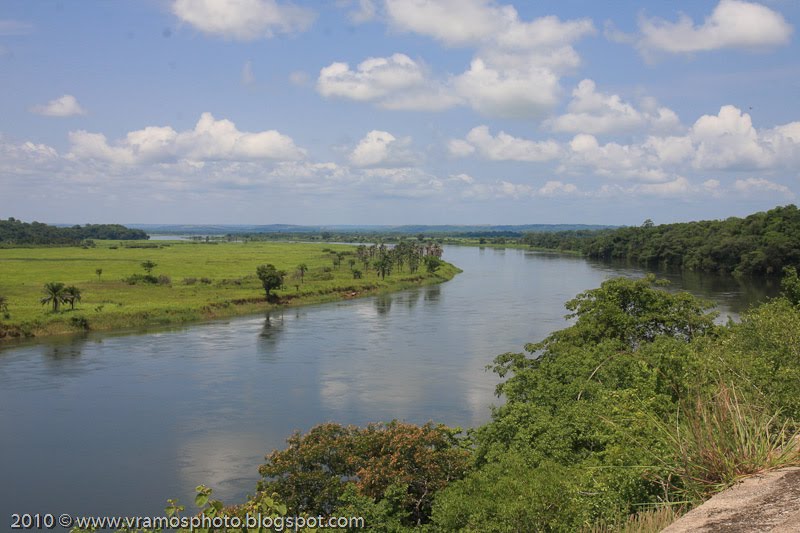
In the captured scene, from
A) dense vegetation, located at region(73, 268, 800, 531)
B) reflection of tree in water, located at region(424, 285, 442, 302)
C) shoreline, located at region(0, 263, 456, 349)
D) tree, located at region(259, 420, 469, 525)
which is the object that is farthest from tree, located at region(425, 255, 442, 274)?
tree, located at region(259, 420, 469, 525)

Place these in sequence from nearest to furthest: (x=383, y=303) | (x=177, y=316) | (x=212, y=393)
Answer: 1. (x=212, y=393)
2. (x=177, y=316)
3. (x=383, y=303)

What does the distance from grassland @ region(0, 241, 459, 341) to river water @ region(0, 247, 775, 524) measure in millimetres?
3235

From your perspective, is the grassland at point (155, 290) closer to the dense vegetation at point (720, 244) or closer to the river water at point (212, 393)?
the river water at point (212, 393)

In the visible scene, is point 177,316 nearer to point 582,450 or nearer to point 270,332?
point 270,332

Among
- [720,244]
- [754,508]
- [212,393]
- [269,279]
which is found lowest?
[212,393]

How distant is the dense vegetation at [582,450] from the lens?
675cm

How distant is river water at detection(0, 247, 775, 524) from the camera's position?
22.0 m

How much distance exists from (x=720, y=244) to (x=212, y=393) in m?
87.8

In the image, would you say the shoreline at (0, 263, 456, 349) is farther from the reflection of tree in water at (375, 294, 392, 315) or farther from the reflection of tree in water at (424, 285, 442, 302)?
the reflection of tree in water at (424, 285, 442, 302)

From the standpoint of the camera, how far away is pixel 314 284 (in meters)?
73.9

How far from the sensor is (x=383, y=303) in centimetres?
6838

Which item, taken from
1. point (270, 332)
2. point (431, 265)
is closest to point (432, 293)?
point (431, 265)

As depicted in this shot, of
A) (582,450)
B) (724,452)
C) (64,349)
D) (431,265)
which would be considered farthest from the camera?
(431,265)

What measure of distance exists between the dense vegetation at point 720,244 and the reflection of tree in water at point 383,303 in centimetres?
5252
